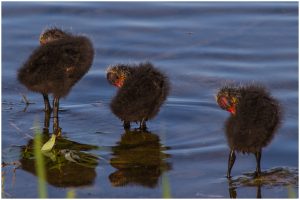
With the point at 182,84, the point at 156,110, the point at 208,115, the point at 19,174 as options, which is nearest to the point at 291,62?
the point at 182,84

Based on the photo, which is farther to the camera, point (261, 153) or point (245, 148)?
point (261, 153)

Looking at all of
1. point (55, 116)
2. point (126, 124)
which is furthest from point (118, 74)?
point (55, 116)

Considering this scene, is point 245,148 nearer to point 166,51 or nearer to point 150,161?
point 150,161

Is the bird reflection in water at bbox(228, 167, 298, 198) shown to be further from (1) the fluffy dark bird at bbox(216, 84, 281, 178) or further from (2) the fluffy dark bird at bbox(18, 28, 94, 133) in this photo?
(2) the fluffy dark bird at bbox(18, 28, 94, 133)

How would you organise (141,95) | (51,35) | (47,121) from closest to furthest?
(141,95)
(47,121)
(51,35)

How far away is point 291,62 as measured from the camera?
37.4ft

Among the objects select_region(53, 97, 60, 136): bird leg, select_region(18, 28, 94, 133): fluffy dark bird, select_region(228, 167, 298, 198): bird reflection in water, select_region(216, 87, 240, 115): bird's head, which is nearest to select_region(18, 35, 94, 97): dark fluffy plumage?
select_region(18, 28, 94, 133): fluffy dark bird

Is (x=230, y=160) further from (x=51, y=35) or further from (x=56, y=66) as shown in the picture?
(x=51, y=35)

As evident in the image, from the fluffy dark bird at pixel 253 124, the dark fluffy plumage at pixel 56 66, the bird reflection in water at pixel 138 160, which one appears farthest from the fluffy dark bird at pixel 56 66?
the fluffy dark bird at pixel 253 124

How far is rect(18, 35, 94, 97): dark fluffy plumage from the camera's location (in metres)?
8.70

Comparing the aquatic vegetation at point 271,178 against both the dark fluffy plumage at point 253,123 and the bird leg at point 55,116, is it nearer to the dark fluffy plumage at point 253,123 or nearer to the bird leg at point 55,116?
the dark fluffy plumage at point 253,123

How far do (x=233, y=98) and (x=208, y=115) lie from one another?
4.31 ft

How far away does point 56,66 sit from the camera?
875cm

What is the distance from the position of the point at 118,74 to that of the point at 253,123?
2603 millimetres
